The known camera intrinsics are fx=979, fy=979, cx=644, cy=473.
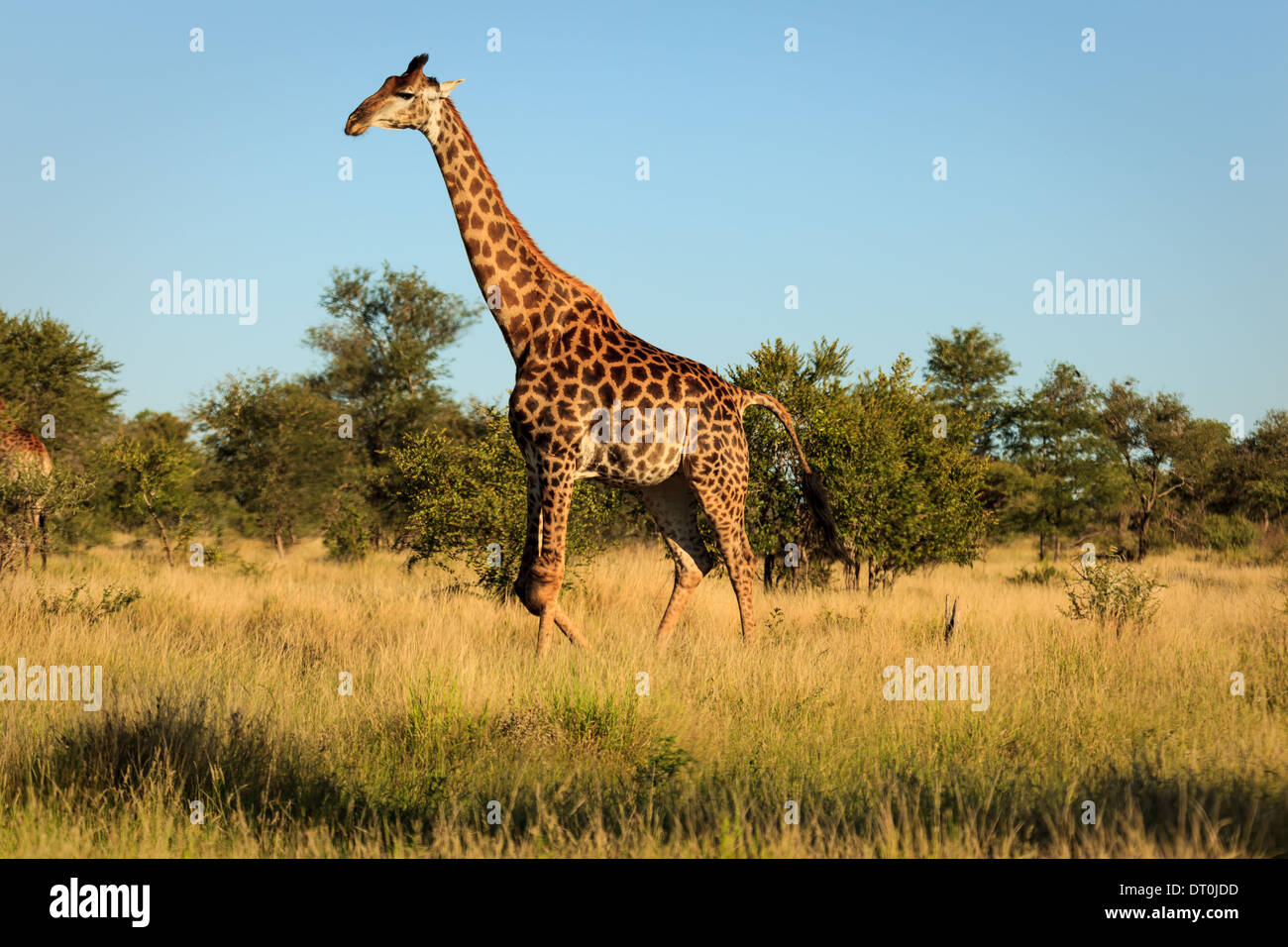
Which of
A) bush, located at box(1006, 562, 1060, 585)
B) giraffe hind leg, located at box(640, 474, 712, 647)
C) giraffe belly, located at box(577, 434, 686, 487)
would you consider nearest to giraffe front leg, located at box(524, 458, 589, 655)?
giraffe belly, located at box(577, 434, 686, 487)

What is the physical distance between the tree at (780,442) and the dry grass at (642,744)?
3.69 metres

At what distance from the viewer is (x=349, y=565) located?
59.5 ft

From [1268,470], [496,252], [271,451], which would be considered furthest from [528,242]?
[1268,470]

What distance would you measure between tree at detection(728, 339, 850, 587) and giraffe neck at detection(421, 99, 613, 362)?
16.5ft

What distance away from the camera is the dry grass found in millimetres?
4105

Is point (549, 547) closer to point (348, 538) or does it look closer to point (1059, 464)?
point (348, 538)

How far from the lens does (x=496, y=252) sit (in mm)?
7730

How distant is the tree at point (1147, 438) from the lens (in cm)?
2638

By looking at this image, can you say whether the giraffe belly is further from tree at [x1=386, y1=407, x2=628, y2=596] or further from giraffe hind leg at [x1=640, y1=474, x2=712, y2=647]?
tree at [x1=386, y1=407, x2=628, y2=596]

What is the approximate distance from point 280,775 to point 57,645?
4.02m

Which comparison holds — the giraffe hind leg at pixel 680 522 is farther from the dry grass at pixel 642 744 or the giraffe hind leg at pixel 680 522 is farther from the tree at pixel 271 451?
the tree at pixel 271 451
